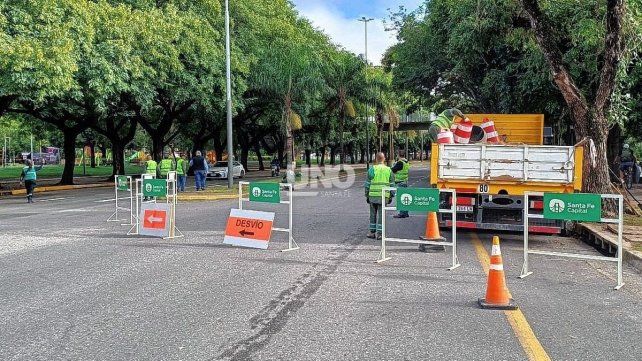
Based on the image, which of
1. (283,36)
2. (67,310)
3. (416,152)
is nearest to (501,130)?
(67,310)

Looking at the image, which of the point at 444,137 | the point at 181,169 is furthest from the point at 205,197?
the point at 444,137

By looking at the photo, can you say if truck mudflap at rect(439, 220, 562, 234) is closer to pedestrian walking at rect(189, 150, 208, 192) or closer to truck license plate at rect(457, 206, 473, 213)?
truck license plate at rect(457, 206, 473, 213)

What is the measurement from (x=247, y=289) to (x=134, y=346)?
2214 mm

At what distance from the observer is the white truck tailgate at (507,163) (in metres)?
10.4

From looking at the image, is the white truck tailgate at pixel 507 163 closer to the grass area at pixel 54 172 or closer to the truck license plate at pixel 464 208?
the truck license plate at pixel 464 208

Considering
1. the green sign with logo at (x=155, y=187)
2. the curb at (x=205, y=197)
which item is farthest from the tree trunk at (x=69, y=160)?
the green sign with logo at (x=155, y=187)

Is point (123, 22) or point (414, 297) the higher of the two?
point (123, 22)

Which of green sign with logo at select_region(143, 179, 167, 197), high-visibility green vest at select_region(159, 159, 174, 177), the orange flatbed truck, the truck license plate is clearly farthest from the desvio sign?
high-visibility green vest at select_region(159, 159, 174, 177)

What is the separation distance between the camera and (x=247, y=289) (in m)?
7.12

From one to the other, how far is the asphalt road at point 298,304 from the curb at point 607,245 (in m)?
0.25

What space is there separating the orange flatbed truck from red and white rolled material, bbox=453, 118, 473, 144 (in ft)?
6.02

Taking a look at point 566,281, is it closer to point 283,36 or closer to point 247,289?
point 247,289

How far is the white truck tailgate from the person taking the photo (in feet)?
34.1

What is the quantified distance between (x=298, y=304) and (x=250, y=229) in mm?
4150
